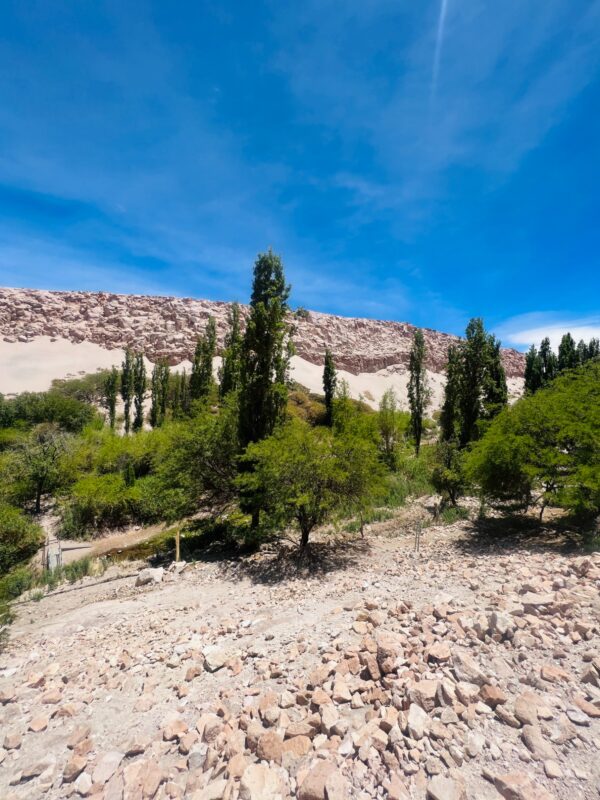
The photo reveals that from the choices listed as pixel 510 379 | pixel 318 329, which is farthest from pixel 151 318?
pixel 510 379

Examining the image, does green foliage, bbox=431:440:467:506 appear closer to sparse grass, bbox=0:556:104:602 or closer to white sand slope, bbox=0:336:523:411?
sparse grass, bbox=0:556:104:602

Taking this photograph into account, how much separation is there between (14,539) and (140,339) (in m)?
73.6

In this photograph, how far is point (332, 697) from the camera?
3697 mm

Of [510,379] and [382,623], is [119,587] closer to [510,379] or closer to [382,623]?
[382,623]

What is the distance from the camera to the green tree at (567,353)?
44312 mm

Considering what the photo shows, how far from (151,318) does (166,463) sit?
8434 cm

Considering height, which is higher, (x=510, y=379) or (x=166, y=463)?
(x=510, y=379)

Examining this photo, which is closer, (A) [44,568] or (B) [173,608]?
(B) [173,608]

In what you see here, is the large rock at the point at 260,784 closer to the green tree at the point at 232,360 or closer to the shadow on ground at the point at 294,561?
the shadow on ground at the point at 294,561

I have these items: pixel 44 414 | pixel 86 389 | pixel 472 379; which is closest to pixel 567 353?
pixel 472 379

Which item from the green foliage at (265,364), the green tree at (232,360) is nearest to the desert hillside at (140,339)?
the green tree at (232,360)

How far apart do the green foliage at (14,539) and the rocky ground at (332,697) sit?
28.7 feet

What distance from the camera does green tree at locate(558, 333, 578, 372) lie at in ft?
145

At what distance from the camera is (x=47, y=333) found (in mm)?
79375
